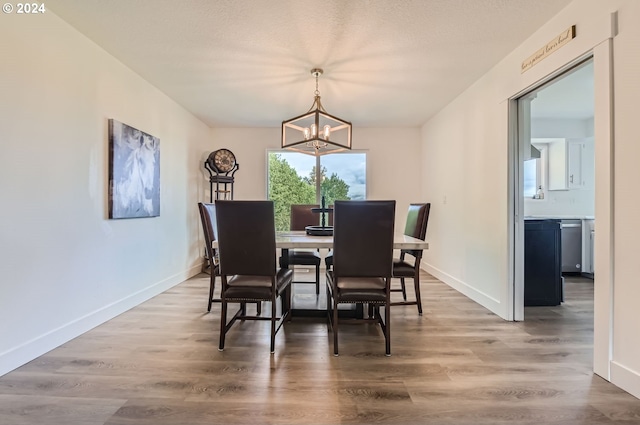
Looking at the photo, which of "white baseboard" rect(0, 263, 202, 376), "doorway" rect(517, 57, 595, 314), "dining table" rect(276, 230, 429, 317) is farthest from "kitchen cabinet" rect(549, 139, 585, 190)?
"white baseboard" rect(0, 263, 202, 376)

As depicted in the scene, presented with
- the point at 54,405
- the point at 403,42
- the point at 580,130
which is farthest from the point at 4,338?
the point at 580,130

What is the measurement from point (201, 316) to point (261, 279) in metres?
1.00

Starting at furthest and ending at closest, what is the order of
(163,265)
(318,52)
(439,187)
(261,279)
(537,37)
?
1. (439,187)
2. (163,265)
3. (318,52)
4. (537,37)
5. (261,279)

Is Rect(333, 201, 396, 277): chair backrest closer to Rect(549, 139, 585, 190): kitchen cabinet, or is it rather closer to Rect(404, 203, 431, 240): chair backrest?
Rect(404, 203, 431, 240): chair backrest

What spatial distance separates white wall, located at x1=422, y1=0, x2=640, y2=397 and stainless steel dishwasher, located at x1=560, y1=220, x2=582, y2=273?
1792 mm

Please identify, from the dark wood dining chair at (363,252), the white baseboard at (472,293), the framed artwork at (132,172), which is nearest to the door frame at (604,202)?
the white baseboard at (472,293)

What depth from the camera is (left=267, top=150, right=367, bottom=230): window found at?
16.6ft

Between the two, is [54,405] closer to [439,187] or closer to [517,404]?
[517,404]

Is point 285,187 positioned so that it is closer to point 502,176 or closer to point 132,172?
point 132,172

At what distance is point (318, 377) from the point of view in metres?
1.72

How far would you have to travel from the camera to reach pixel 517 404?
58.4 inches

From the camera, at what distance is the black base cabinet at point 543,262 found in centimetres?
298

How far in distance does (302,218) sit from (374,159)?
6.48ft

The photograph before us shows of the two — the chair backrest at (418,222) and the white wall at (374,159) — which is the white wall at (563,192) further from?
the chair backrest at (418,222)
